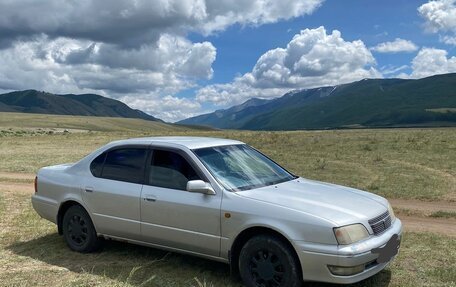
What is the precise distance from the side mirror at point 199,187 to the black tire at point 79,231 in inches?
85.6

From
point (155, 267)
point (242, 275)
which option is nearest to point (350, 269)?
point (242, 275)

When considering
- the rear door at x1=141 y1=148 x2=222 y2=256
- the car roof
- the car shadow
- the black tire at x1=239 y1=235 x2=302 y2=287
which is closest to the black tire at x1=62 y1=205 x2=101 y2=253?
the car shadow

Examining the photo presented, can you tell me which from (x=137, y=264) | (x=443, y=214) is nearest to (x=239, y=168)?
(x=137, y=264)

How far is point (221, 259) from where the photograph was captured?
18.1 ft

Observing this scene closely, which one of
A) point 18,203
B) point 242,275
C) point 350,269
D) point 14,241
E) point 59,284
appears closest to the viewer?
point 350,269

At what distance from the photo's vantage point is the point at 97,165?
6.89 meters

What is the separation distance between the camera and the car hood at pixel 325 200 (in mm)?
4914

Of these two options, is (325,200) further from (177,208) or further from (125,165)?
(125,165)

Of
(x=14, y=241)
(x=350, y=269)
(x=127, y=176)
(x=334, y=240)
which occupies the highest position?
(x=127, y=176)

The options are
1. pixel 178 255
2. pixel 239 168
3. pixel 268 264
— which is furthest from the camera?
pixel 178 255

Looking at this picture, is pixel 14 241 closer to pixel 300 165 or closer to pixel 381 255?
pixel 381 255

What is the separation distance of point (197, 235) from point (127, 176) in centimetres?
149

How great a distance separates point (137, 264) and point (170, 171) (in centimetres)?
141

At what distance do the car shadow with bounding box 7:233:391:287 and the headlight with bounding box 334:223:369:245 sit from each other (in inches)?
35.0
